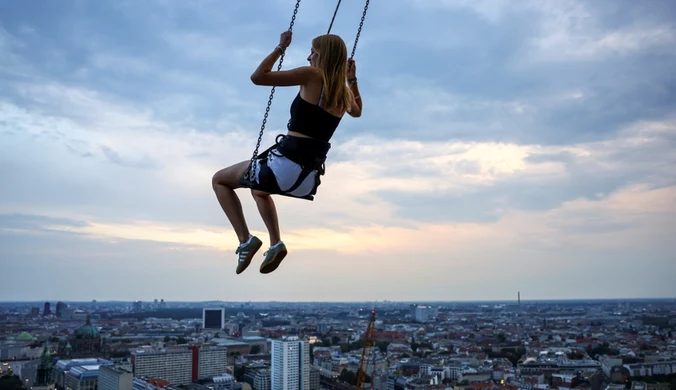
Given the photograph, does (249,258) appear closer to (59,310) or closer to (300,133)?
(300,133)

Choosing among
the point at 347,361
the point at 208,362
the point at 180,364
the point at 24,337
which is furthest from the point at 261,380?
the point at 24,337

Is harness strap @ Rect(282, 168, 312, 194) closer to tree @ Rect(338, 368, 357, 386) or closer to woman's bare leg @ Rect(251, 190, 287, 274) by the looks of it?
woman's bare leg @ Rect(251, 190, 287, 274)

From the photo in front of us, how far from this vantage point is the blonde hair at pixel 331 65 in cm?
212

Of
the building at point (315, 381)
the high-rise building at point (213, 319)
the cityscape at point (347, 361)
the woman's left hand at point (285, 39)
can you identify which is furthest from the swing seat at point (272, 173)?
the high-rise building at point (213, 319)

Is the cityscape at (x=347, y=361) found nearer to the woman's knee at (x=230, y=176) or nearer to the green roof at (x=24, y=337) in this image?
the green roof at (x=24, y=337)

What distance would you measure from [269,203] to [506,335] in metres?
46.2

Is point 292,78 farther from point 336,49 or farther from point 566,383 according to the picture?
point 566,383

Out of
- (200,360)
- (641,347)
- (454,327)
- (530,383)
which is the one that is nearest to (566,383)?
(530,383)

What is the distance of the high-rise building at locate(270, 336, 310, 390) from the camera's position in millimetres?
24766

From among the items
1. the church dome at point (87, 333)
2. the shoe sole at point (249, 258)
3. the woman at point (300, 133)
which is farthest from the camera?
the church dome at point (87, 333)

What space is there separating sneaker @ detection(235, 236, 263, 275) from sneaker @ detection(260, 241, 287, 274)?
0.05 m

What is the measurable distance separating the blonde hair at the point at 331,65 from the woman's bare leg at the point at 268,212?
42 cm

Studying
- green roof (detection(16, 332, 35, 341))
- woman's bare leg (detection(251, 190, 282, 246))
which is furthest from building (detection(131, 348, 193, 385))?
woman's bare leg (detection(251, 190, 282, 246))

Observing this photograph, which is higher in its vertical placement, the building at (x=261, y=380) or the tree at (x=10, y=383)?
the tree at (x=10, y=383)
